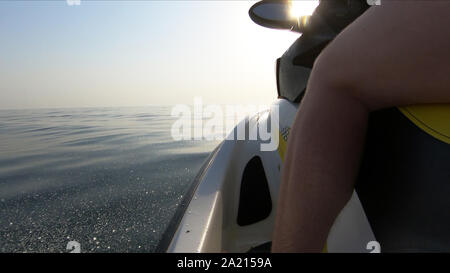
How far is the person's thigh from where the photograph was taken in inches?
13.4

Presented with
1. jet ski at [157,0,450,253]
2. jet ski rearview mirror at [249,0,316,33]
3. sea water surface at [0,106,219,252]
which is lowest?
sea water surface at [0,106,219,252]

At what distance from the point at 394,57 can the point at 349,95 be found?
→ 86mm

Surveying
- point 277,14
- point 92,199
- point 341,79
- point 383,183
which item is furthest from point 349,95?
point 92,199

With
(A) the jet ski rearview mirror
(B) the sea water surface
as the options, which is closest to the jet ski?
(A) the jet ski rearview mirror

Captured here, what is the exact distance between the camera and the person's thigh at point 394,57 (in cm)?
34

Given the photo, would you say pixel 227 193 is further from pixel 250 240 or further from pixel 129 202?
pixel 129 202

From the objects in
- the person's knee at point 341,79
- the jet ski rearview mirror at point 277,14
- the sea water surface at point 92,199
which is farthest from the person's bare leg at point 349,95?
the sea water surface at point 92,199

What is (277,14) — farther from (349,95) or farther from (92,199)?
(92,199)

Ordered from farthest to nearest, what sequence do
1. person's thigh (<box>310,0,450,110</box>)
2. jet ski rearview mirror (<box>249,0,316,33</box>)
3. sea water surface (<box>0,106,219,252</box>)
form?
sea water surface (<box>0,106,219,252</box>)
jet ski rearview mirror (<box>249,0,316,33</box>)
person's thigh (<box>310,0,450,110</box>)

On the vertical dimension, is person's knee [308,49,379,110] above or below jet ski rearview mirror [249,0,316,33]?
below

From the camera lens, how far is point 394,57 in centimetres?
37

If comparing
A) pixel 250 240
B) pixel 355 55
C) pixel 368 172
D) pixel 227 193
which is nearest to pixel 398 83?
pixel 355 55

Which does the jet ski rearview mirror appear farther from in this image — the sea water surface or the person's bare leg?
the sea water surface

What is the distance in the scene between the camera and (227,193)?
112cm
